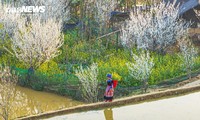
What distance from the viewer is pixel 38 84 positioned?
28297 mm

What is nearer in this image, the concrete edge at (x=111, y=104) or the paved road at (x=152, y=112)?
the paved road at (x=152, y=112)

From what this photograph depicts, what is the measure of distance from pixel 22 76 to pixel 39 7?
1337cm

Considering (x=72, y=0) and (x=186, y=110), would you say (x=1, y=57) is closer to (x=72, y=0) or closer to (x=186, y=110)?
(x=72, y=0)

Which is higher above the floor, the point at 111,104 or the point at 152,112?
the point at 111,104

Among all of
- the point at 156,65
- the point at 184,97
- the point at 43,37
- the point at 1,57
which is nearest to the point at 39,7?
the point at 1,57

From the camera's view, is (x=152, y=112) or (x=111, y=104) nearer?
(x=152, y=112)

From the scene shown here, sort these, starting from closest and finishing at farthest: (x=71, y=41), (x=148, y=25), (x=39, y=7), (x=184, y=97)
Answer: (x=184, y=97), (x=148, y=25), (x=71, y=41), (x=39, y=7)

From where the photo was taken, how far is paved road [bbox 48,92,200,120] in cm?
1369

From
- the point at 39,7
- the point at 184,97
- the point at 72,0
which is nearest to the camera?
the point at 184,97

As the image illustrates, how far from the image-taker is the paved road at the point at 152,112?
13.7m

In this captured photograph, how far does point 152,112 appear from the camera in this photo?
14148 mm

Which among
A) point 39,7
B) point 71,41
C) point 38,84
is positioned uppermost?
A: point 39,7

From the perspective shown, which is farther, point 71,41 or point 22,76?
point 71,41

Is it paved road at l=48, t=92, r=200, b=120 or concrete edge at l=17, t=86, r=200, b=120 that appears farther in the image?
concrete edge at l=17, t=86, r=200, b=120
